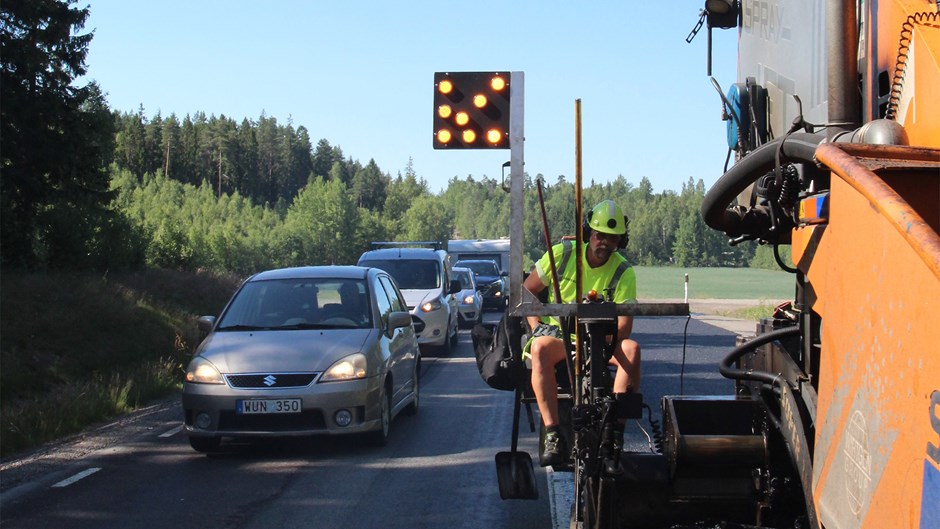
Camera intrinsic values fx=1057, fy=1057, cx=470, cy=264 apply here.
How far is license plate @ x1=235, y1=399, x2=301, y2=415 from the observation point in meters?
8.89

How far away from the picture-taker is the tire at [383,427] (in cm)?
946

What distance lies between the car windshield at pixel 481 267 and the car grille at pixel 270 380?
27.3 metres

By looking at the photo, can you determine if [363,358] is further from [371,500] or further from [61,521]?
[61,521]

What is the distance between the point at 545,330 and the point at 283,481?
117 inches

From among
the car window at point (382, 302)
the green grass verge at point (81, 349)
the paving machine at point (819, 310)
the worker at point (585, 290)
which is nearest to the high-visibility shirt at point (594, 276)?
the worker at point (585, 290)

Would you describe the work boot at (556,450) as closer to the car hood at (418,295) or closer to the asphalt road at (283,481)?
the asphalt road at (283,481)

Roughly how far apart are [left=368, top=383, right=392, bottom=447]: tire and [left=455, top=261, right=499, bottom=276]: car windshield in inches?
1042

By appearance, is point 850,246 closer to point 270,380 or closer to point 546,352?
point 546,352

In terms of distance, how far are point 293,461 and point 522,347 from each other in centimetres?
348

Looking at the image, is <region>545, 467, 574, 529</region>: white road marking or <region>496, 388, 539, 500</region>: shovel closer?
<region>496, 388, 539, 500</region>: shovel

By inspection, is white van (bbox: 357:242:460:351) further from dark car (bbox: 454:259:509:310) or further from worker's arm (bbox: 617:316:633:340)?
worker's arm (bbox: 617:316:633:340)

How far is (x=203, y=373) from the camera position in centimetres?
912

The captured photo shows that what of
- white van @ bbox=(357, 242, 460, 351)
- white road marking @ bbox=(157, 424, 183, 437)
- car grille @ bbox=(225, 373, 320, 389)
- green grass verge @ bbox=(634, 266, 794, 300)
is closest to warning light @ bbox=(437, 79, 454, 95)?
car grille @ bbox=(225, 373, 320, 389)

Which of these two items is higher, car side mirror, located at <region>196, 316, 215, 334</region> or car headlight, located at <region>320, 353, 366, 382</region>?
car side mirror, located at <region>196, 316, 215, 334</region>
